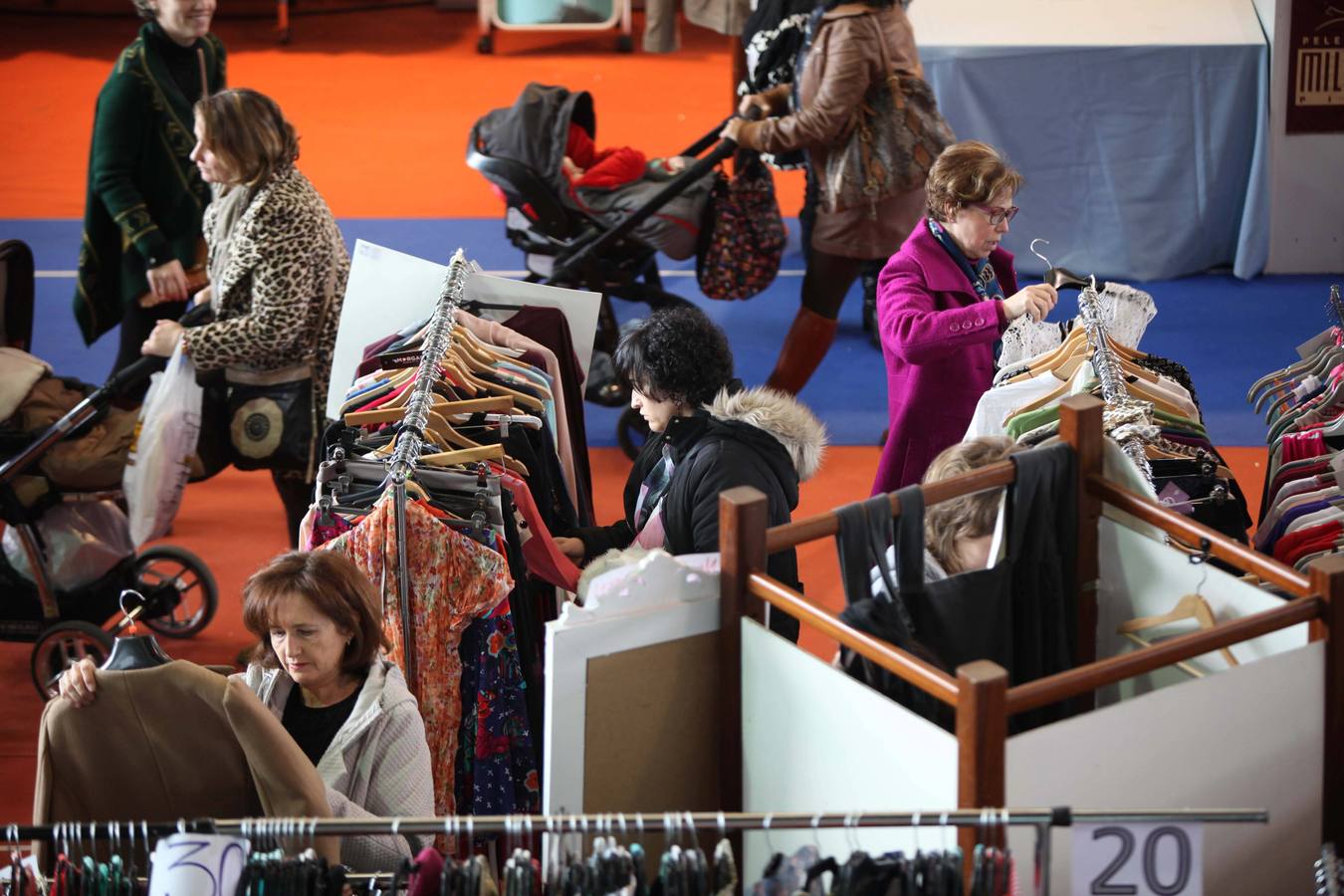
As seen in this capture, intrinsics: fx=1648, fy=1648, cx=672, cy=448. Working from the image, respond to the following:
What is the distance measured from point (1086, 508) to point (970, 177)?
4.00 ft

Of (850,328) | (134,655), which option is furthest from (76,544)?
(850,328)

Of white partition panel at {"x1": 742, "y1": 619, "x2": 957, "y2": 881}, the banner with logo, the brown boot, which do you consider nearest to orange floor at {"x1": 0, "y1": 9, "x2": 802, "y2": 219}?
the banner with logo

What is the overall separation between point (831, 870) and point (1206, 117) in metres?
5.75

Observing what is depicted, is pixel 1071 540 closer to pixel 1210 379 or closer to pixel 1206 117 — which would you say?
pixel 1210 379

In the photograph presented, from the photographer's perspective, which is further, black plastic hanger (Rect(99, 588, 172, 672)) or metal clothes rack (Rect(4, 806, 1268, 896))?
black plastic hanger (Rect(99, 588, 172, 672))

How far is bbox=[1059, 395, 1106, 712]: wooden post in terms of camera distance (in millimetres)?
2463

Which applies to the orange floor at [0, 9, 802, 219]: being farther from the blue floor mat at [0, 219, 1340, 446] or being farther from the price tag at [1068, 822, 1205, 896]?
the price tag at [1068, 822, 1205, 896]

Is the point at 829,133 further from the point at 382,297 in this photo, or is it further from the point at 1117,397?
→ the point at 1117,397

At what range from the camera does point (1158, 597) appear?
8.10 ft

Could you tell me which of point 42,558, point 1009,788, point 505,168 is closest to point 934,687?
point 1009,788

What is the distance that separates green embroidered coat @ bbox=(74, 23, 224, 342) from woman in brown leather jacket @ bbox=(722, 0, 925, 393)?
1.67 meters

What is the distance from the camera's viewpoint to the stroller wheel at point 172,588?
4.46 metres

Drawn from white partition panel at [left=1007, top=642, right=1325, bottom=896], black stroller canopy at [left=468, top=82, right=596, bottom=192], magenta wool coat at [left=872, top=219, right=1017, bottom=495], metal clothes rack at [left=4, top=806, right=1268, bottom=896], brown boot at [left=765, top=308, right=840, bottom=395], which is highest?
black stroller canopy at [left=468, top=82, right=596, bottom=192]

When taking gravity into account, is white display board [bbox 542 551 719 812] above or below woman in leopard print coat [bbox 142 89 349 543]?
below
